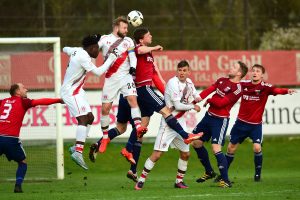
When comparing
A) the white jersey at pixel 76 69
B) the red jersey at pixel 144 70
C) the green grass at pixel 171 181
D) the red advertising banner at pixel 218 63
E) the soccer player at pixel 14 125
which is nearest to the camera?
the green grass at pixel 171 181

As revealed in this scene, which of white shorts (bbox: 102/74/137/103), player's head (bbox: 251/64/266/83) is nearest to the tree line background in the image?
player's head (bbox: 251/64/266/83)

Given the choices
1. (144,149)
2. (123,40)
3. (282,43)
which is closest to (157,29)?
(144,149)

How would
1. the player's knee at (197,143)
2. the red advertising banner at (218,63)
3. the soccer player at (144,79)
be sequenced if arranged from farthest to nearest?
the red advertising banner at (218,63) → the player's knee at (197,143) → the soccer player at (144,79)

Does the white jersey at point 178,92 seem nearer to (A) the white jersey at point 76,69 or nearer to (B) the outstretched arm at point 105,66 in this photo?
(B) the outstretched arm at point 105,66

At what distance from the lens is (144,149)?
27797 millimetres

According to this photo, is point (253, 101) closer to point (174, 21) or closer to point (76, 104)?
point (76, 104)

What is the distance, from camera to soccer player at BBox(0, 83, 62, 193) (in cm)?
1895

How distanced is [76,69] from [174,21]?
416 inches

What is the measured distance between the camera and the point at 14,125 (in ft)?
62.7

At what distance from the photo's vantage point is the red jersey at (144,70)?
19328 mm

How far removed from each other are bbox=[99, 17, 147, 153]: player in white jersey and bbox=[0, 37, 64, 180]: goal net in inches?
122

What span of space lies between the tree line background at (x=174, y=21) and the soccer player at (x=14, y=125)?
26.7 feet

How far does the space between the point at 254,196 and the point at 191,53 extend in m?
11.5

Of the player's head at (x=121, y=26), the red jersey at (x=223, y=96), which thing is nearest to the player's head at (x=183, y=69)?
the red jersey at (x=223, y=96)
